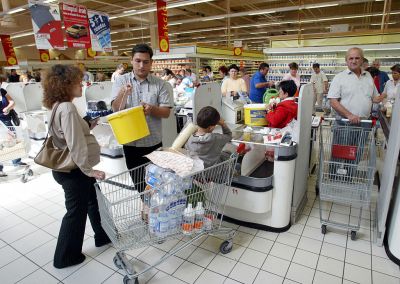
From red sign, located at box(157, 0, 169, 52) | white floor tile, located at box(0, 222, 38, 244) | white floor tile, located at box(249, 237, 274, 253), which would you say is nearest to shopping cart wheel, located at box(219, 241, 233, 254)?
white floor tile, located at box(249, 237, 274, 253)

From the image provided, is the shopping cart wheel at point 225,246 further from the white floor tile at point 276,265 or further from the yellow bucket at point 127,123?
the yellow bucket at point 127,123

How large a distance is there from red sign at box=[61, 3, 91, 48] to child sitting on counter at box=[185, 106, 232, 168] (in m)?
7.08

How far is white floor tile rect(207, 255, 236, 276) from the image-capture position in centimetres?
248

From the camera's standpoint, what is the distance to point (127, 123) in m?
2.44

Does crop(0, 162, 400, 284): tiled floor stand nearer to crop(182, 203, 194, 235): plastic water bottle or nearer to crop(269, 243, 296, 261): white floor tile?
crop(269, 243, 296, 261): white floor tile

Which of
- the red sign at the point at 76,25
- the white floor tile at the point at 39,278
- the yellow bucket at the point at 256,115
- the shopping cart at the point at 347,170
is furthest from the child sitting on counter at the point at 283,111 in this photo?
the red sign at the point at 76,25

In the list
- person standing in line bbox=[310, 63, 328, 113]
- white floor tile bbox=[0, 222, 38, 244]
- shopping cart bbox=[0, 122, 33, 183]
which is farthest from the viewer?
person standing in line bbox=[310, 63, 328, 113]

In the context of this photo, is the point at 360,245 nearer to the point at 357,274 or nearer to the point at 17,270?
the point at 357,274

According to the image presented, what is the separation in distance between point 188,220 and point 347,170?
200 centimetres

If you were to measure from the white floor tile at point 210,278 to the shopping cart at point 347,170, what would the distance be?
128cm

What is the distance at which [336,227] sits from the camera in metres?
2.96

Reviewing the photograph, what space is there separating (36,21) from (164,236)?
754cm

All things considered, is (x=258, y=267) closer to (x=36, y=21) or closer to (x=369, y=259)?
(x=369, y=259)

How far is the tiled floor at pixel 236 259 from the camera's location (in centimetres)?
241
